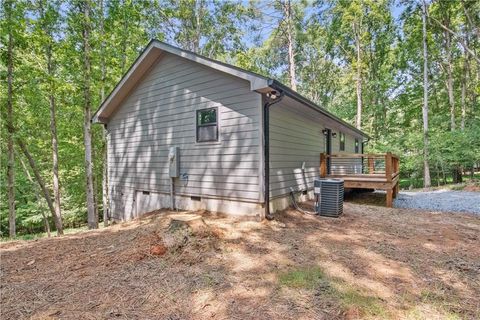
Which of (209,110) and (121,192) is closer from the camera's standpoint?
(209,110)

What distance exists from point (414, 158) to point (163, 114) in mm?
15410

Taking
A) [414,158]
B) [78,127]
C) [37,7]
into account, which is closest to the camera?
[37,7]

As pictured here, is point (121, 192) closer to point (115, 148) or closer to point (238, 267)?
point (115, 148)

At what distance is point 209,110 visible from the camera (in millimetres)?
6641

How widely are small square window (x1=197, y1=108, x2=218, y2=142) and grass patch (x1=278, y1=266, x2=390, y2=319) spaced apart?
4.03m

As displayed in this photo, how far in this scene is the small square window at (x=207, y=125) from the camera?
6.54 meters

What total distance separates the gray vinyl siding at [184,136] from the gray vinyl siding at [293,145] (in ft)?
2.40

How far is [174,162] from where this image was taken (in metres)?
7.22

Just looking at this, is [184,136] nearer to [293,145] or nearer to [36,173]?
[293,145]

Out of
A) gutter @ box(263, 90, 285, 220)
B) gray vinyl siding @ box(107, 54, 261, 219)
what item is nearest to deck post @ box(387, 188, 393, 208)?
gutter @ box(263, 90, 285, 220)

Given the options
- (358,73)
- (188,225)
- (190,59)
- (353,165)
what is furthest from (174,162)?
(358,73)

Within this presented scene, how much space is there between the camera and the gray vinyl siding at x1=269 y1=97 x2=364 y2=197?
21.1ft

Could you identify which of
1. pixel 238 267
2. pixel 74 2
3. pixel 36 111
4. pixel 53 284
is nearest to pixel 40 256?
pixel 53 284

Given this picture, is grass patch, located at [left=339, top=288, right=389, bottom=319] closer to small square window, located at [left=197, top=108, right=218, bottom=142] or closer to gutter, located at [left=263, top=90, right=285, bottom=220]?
gutter, located at [left=263, top=90, right=285, bottom=220]
